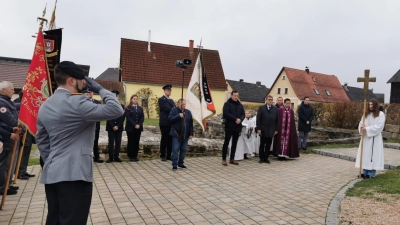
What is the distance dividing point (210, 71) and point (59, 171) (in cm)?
3295

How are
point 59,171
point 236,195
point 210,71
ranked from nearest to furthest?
point 59,171
point 236,195
point 210,71

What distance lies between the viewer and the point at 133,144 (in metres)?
8.80

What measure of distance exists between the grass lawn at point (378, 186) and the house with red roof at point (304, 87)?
4003 cm

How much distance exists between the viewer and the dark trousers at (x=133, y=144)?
8.69 metres

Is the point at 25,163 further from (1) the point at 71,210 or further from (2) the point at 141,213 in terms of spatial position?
(1) the point at 71,210

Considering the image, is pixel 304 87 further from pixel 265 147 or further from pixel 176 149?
pixel 176 149

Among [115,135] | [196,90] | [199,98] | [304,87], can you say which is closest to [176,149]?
[199,98]

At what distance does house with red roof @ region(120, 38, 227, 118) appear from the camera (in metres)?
31.9

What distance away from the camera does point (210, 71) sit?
3509 cm

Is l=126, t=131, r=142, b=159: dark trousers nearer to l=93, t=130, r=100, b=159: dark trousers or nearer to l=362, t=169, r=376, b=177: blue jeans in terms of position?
l=93, t=130, r=100, b=159: dark trousers

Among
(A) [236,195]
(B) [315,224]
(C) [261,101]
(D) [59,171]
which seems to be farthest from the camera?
(C) [261,101]

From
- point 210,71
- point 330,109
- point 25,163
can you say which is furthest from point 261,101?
point 25,163

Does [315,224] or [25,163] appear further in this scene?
[25,163]

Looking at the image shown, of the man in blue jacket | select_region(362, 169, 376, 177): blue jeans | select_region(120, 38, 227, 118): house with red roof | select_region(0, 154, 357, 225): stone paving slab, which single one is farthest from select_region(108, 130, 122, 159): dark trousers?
select_region(120, 38, 227, 118): house with red roof
